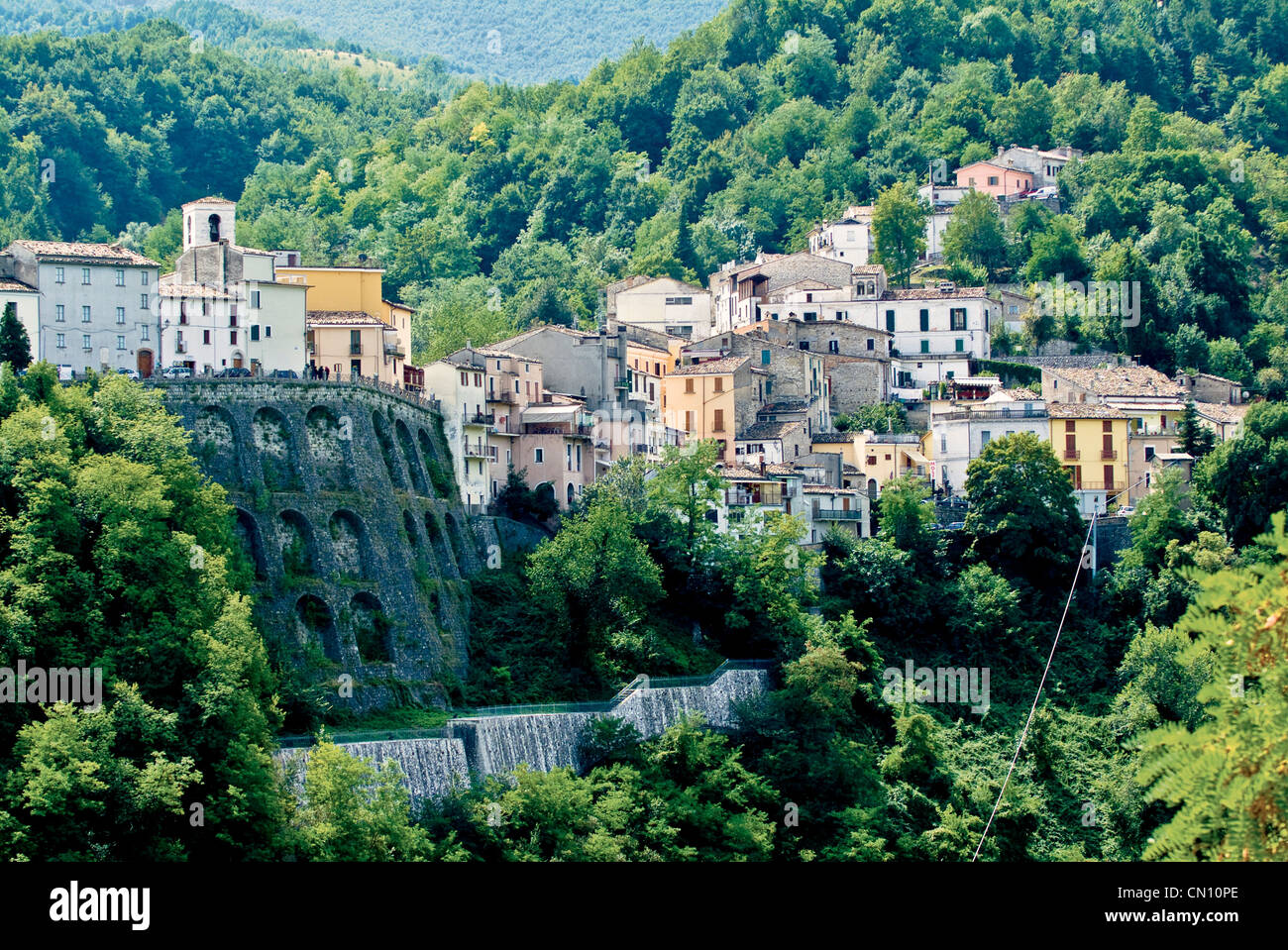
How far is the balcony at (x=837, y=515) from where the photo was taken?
3268 inches

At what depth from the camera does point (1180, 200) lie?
126 metres

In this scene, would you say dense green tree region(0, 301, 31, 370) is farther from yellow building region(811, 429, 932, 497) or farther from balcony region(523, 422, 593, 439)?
yellow building region(811, 429, 932, 497)

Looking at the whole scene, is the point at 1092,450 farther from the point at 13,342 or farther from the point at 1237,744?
the point at 1237,744

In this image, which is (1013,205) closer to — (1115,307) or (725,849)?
(1115,307)

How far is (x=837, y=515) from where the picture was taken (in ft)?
274

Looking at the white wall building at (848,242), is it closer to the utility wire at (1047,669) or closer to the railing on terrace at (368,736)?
the utility wire at (1047,669)

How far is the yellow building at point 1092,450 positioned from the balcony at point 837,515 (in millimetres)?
9311

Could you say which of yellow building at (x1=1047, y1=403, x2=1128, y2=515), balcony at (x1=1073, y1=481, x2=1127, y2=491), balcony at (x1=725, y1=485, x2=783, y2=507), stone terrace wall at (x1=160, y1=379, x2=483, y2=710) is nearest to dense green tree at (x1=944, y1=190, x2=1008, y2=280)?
yellow building at (x1=1047, y1=403, x2=1128, y2=515)

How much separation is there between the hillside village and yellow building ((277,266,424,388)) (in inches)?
3.4

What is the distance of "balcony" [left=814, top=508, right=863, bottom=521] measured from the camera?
83.0 m

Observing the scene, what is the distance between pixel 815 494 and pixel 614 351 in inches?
406

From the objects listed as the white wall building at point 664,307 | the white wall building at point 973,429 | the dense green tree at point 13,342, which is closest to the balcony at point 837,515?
the white wall building at point 973,429

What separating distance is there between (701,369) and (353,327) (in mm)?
19037

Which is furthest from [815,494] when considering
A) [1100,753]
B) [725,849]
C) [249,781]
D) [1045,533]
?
[249,781]
